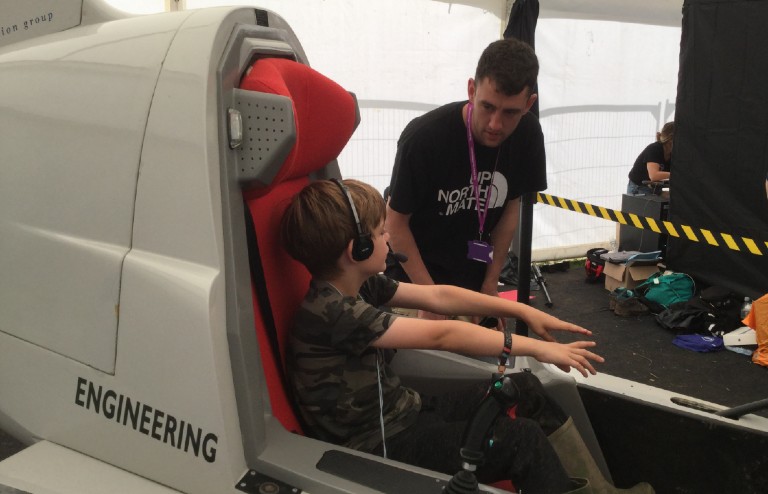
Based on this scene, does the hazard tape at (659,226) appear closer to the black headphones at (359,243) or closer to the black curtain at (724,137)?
the black curtain at (724,137)

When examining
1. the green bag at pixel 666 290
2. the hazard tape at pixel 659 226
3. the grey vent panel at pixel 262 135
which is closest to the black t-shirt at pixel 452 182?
the grey vent panel at pixel 262 135

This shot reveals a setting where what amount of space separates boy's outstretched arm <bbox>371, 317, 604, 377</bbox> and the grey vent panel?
1.39ft

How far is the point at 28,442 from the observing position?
1.47m

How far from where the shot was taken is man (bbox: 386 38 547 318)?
1949 mm

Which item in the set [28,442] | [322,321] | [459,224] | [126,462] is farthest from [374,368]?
[459,224]

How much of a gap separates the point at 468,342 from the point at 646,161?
17.1 feet

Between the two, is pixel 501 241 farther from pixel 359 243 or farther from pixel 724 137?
pixel 724 137

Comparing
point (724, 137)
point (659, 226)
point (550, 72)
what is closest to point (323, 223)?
point (659, 226)

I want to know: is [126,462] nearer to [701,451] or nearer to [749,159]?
[701,451]

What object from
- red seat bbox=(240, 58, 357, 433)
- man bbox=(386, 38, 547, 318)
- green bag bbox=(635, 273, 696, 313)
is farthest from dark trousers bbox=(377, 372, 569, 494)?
green bag bbox=(635, 273, 696, 313)

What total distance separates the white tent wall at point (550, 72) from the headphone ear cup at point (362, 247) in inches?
124

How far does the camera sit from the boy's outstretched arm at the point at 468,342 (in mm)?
1290

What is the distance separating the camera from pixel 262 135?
1164mm

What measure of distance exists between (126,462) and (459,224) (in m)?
1.43
